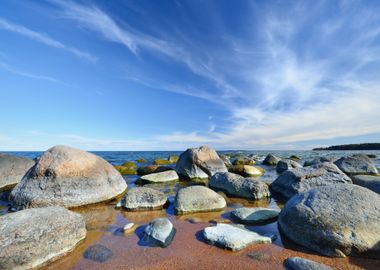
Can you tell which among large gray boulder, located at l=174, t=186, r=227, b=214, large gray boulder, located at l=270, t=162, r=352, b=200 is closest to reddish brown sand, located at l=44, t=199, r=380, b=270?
large gray boulder, located at l=174, t=186, r=227, b=214

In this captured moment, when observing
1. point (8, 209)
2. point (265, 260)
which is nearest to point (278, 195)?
Answer: point (265, 260)

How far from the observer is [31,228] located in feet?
11.4

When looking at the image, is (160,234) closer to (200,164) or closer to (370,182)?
(370,182)

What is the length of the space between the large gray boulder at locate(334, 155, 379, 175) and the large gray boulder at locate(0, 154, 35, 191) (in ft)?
59.9

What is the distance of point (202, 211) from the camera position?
19.1 feet

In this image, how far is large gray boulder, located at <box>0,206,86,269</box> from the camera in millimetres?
3148

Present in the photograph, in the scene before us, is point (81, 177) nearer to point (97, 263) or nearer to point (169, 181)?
point (97, 263)

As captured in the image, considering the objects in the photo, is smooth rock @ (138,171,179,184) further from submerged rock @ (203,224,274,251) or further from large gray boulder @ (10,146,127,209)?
submerged rock @ (203,224,274,251)

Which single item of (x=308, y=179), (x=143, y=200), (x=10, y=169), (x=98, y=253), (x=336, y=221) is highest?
(x=10, y=169)

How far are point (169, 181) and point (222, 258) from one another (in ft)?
27.4

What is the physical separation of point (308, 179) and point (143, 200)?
5445 mm

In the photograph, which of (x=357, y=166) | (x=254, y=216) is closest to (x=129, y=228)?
(x=254, y=216)

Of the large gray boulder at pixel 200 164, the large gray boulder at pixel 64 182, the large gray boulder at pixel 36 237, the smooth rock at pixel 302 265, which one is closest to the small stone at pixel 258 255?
the smooth rock at pixel 302 265

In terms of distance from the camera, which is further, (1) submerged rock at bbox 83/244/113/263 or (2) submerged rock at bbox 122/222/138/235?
(2) submerged rock at bbox 122/222/138/235
